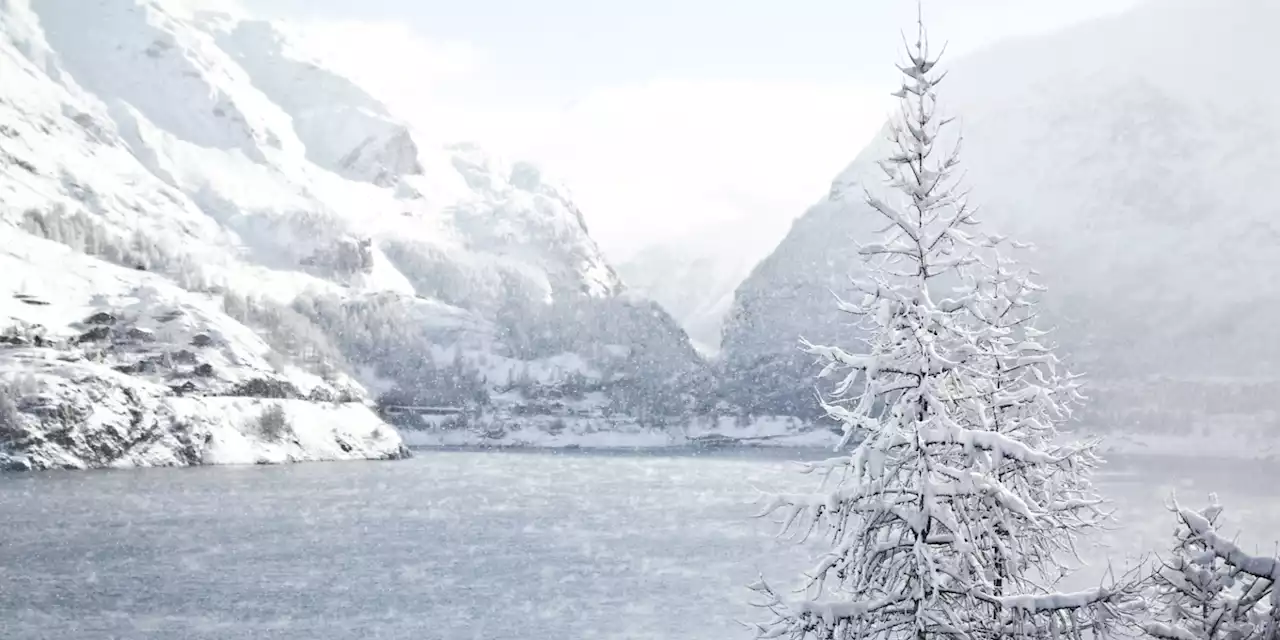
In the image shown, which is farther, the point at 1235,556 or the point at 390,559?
the point at 390,559

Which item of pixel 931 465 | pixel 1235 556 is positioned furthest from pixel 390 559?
pixel 1235 556

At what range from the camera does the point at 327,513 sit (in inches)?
4823

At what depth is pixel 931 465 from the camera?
15.2 meters

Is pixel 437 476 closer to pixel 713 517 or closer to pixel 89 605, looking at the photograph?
pixel 713 517

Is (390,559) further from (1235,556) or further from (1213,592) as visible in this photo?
(1235,556)

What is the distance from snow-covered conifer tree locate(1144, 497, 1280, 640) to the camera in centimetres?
1318

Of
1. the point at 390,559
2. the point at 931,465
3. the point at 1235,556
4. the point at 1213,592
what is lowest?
the point at 390,559

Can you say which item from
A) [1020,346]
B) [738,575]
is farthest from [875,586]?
[738,575]

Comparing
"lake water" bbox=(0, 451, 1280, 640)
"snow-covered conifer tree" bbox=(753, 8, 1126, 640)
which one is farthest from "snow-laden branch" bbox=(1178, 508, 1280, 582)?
"lake water" bbox=(0, 451, 1280, 640)

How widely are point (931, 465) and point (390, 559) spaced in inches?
3095

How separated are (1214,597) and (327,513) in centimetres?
11345

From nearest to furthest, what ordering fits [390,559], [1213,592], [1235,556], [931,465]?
[1235,556]
[931,465]
[1213,592]
[390,559]

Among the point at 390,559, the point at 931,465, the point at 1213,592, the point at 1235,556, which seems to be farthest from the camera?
the point at 390,559

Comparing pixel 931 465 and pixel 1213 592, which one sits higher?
pixel 931 465
